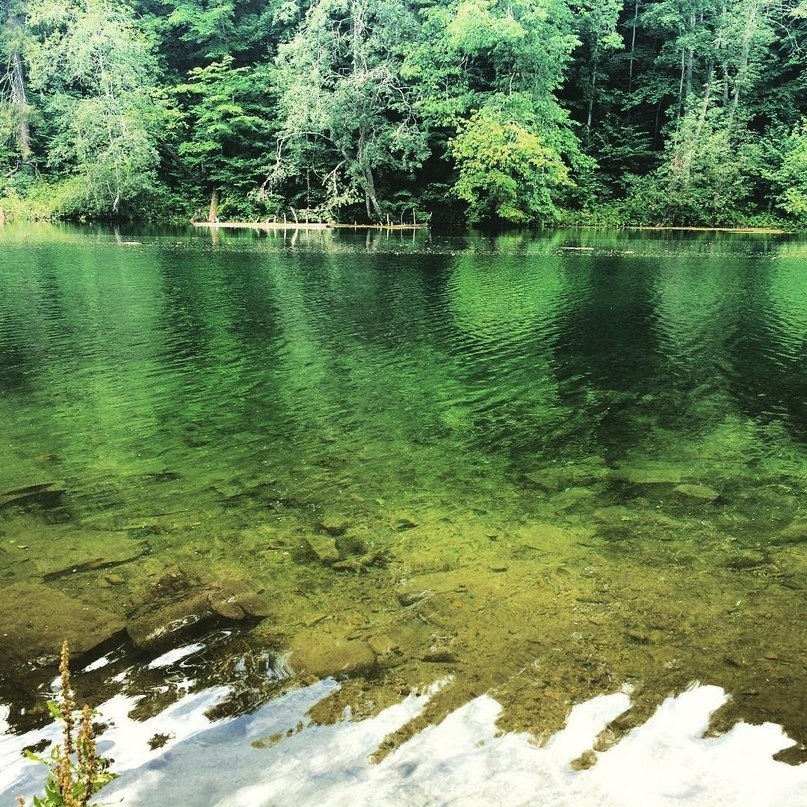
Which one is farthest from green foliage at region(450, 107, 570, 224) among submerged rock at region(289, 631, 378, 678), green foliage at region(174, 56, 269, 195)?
submerged rock at region(289, 631, 378, 678)

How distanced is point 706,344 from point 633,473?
7.79 metres

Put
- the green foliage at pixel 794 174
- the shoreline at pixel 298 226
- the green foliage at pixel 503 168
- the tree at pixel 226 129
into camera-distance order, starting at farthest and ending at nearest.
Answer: the tree at pixel 226 129 < the shoreline at pixel 298 226 < the green foliage at pixel 794 174 < the green foliage at pixel 503 168

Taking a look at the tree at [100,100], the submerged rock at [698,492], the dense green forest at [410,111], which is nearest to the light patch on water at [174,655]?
the submerged rock at [698,492]

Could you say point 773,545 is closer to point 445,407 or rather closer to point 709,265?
point 445,407

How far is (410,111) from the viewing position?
1718 inches

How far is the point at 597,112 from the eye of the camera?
55.4 meters

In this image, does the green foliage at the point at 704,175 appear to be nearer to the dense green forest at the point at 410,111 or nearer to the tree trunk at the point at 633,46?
the dense green forest at the point at 410,111

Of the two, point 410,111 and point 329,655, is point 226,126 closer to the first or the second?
point 410,111

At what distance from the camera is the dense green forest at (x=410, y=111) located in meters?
42.6

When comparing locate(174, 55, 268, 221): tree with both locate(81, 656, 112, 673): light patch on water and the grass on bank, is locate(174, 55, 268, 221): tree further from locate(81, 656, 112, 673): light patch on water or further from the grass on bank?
the grass on bank

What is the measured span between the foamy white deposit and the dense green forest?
42172 millimetres

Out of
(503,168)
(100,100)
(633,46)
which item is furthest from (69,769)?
(633,46)

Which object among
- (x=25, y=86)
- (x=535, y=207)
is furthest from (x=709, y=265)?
(x=25, y=86)

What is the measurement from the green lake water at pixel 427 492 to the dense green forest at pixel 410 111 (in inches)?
1208
